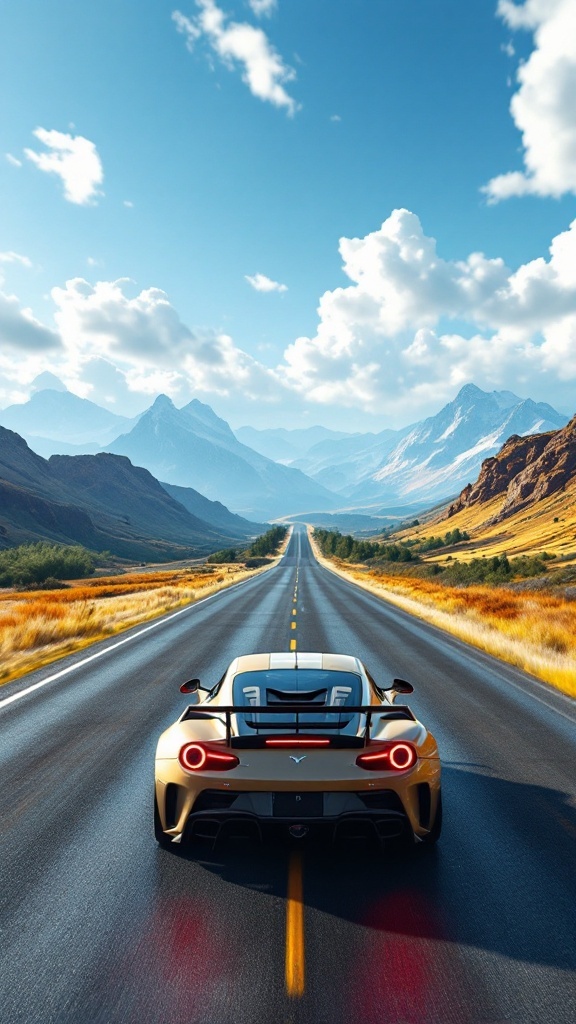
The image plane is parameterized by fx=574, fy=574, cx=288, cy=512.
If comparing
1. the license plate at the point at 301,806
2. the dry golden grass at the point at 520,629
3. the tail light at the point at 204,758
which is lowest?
the dry golden grass at the point at 520,629

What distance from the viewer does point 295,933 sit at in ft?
11.2

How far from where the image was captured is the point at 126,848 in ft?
14.7

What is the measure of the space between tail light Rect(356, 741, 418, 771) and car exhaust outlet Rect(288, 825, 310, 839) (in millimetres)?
539

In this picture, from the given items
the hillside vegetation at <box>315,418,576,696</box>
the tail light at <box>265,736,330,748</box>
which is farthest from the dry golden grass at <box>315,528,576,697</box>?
the tail light at <box>265,736,330,748</box>

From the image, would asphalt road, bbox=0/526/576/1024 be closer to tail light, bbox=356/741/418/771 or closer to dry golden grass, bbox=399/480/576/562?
tail light, bbox=356/741/418/771

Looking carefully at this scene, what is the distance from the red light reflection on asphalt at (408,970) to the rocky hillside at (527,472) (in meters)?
134

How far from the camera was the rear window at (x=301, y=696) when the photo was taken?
168 inches

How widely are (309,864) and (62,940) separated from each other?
1.69m

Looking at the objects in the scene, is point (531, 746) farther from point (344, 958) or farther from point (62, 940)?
point (62, 940)

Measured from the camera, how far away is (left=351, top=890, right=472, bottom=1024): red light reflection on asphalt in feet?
9.37

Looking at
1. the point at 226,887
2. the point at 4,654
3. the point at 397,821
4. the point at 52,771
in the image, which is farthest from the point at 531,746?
the point at 4,654

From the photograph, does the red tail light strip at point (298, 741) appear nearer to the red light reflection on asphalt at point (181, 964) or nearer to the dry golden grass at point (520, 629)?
the red light reflection on asphalt at point (181, 964)

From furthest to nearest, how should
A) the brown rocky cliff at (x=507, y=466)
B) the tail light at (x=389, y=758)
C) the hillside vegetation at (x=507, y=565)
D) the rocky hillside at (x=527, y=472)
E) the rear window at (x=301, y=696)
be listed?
the brown rocky cliff at (x=507, y=466) → the rocky hillside at (x=527, y=472) → the hillside vegetation at (x=507, y=565) → the rear window at (x=301, y=696) → the tail light at (x=389, y=758)

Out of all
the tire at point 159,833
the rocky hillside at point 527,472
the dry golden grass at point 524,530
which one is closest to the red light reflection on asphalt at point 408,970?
the tire at point 159,833
